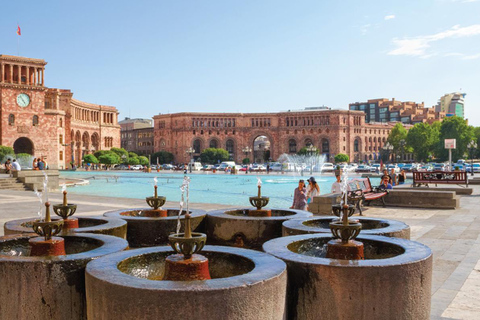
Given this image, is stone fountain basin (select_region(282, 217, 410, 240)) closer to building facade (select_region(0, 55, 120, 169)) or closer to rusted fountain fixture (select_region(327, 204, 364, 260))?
rusted fountain fixture (select_region(327, 204, 364, 260))

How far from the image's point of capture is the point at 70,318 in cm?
354

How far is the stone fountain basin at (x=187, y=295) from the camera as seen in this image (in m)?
2.72

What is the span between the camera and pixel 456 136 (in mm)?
71312

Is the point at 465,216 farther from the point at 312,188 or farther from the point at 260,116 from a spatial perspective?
the point at 260,116

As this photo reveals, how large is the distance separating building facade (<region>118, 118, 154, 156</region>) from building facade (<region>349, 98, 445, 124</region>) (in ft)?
197

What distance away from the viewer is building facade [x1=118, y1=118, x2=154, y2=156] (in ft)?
365

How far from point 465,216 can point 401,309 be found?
8813mm

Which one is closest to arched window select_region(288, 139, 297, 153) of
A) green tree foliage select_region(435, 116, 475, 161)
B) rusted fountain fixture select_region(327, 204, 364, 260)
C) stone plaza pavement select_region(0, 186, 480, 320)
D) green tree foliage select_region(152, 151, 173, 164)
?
green tree foliage select_region(152, 151, 173, 164)

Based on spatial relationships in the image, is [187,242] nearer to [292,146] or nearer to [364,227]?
[364,227]

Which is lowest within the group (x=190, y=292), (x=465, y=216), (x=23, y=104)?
(x=465, y=216)

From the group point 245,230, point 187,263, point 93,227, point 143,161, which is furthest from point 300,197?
point 143,161

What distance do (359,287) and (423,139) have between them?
80.4 m

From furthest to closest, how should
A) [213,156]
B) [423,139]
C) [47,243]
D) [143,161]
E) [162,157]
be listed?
1. [162,157]
2. [213,156]
3. [423,139]
4. [143,161]
5. [47,243]

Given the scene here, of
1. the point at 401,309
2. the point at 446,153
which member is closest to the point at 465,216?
the point at 401,309
